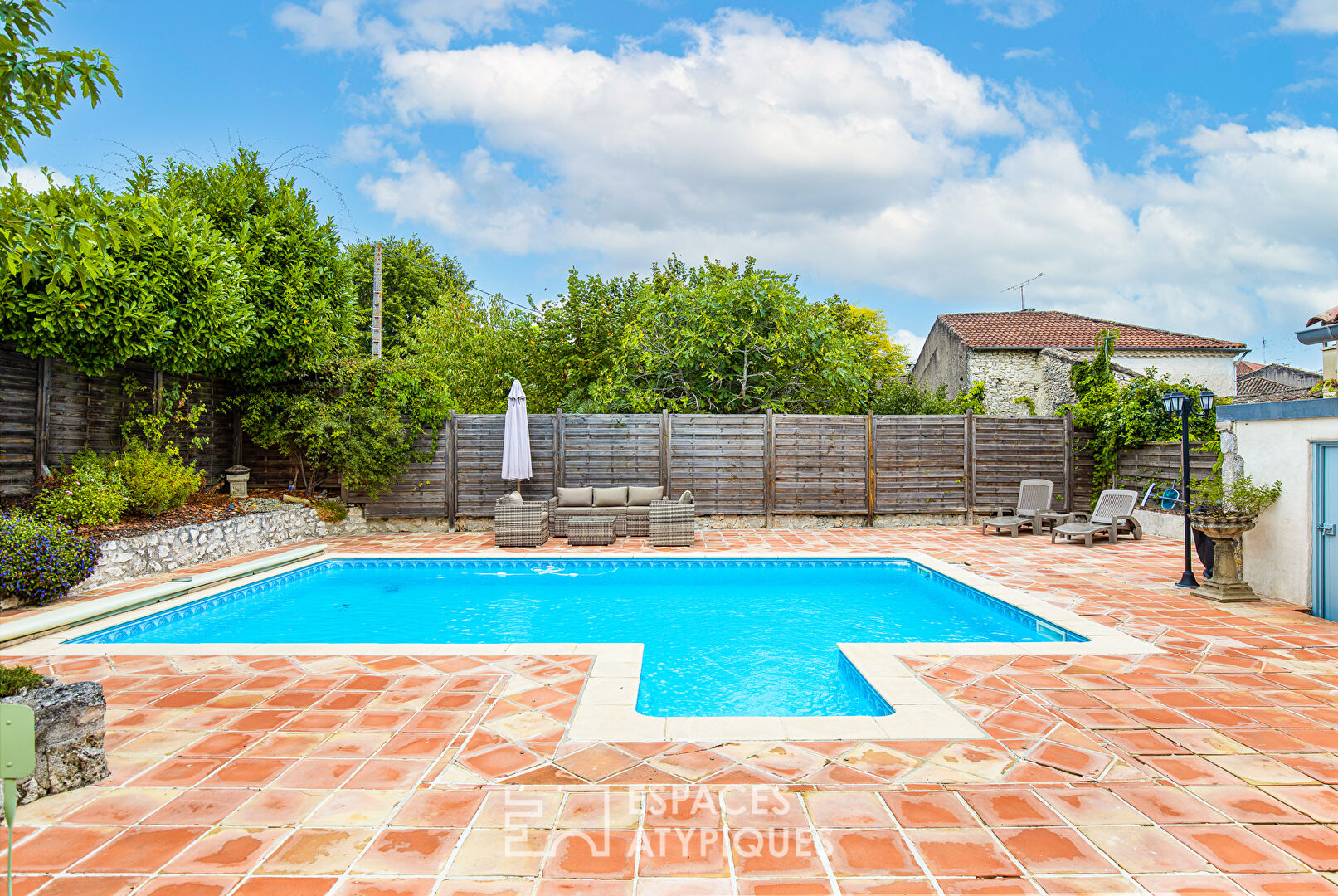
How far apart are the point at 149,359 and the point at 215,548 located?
9.47ft

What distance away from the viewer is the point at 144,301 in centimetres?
812

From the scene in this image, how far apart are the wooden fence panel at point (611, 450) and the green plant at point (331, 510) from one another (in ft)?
12.8

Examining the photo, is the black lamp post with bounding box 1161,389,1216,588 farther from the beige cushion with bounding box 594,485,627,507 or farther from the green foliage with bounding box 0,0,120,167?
the green foliage with bounding box 0,0,120,167

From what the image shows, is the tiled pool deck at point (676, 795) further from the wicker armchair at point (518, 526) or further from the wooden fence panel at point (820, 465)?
the wooden fence panel at point (820, 465)

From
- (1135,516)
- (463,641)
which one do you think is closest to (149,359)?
(463,641)

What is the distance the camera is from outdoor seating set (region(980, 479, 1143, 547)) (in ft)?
33.9

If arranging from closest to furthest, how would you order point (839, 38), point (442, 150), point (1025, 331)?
1. point (839, 38)
2. point (442, 150)
3. point (1025, 331)

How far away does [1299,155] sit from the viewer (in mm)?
11016

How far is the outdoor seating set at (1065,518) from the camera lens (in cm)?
1033

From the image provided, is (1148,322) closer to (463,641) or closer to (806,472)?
(806,472)

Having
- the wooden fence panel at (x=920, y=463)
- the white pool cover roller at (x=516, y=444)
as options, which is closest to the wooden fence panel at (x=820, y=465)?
the wooden fence panel at (x=920, y=463)

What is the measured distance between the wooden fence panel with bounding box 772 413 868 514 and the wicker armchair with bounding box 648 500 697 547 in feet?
9.13

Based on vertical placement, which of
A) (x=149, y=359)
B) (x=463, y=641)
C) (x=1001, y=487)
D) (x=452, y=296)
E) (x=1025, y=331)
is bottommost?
(x=463, y=641)

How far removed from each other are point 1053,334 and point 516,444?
20679 mm
